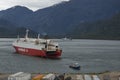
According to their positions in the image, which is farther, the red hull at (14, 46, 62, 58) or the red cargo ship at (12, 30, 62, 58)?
the red hull at (14, 46, 62, 58)

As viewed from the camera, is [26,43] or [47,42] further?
[26,43]

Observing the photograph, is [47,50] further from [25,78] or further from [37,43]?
[25,78]

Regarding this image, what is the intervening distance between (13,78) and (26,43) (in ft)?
296

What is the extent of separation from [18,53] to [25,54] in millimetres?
10779

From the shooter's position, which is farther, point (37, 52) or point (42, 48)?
point (37, 52)

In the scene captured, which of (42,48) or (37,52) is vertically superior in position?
(42,48)

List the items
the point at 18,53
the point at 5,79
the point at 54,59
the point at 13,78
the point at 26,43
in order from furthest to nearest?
1. the point at 18,53
2. the point at 26,43
3. the point at 54,59
4. the point at 5,79
5. the point at 13,78

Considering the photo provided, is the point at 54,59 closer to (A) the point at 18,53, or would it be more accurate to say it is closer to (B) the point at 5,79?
(A) the point at 18,53

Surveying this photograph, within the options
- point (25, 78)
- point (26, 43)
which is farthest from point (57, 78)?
point (26, 43)

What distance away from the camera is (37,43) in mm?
123500

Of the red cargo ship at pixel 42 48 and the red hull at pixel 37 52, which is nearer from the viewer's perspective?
the red cargo ship at pixel 42 48

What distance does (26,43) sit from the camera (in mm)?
131125

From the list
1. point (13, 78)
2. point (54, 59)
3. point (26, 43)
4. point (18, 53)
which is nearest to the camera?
point (13, 78)

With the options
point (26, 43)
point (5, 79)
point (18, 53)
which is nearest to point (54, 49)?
point (26, 43)
